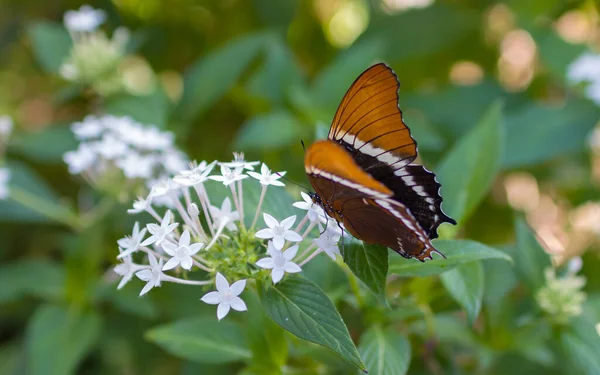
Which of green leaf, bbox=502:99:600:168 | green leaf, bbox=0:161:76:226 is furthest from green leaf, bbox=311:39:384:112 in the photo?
green leaf, bbox=0:161:76:226

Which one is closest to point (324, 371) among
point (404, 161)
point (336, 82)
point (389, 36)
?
point (404, 161)

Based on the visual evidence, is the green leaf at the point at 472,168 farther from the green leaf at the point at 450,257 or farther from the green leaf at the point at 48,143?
the green leaf at the point at 48,143

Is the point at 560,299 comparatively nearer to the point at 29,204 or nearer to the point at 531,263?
the point at 531,263

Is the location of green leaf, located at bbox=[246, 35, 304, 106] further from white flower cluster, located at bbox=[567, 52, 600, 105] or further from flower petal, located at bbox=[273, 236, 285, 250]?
flower petal, located at bbox=[273, 236, 285, 250]

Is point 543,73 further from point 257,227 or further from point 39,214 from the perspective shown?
point 39,214

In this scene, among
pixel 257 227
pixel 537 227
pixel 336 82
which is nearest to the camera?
pixel 257 227

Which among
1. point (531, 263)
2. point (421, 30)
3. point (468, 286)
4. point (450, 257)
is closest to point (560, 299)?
point (531, 263)
